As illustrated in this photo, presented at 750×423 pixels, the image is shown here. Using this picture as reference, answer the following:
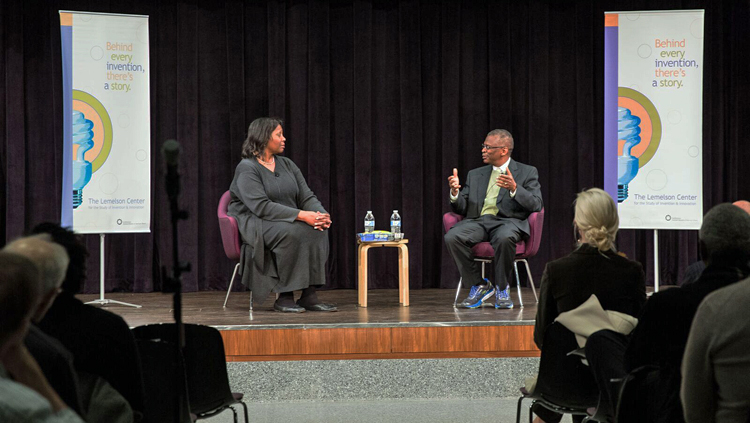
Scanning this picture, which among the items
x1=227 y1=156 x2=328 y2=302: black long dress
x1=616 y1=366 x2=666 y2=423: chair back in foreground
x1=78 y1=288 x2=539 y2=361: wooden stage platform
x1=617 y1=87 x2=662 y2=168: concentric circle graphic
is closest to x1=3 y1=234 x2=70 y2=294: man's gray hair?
Answer: x1=616 y1=366 x2=666 y2=423: chair back in foreground

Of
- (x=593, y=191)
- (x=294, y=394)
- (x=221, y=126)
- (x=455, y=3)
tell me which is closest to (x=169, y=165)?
(x=593, y=191)

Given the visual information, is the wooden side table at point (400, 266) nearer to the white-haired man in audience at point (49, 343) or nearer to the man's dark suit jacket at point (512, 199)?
the man's dark suit jacket at point (512, 199)

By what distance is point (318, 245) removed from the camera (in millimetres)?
4938

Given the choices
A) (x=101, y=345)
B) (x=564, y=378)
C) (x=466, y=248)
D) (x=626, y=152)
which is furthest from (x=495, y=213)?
(x=101, y=345)

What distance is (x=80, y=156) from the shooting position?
5352mm

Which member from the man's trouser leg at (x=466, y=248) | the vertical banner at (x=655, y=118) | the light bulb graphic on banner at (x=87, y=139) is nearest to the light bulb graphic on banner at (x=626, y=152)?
the vertical banner at (x=655, y=118)

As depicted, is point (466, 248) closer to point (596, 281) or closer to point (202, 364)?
point (596, 281)

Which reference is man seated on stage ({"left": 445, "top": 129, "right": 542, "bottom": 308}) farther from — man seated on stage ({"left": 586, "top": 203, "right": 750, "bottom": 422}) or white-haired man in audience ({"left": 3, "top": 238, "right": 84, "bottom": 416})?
white-haired man in audience ({"left": 3, "top": 238, "right": 84, "bottom": 416})

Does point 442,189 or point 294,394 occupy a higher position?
point 442,189

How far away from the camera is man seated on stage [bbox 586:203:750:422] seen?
6.36 feet

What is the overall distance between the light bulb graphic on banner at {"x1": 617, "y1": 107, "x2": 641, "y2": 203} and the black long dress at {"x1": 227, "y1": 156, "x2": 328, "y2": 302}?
2.27 metres

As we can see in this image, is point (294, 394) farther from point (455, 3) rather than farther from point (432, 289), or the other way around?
point (455, 3)

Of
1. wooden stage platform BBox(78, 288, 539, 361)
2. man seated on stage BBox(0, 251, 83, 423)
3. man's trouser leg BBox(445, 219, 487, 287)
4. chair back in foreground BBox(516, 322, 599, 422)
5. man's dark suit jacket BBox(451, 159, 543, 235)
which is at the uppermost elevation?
man's dark suit jacket BBox(451, 159, 543, 235)

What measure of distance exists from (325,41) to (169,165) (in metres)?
4.78
